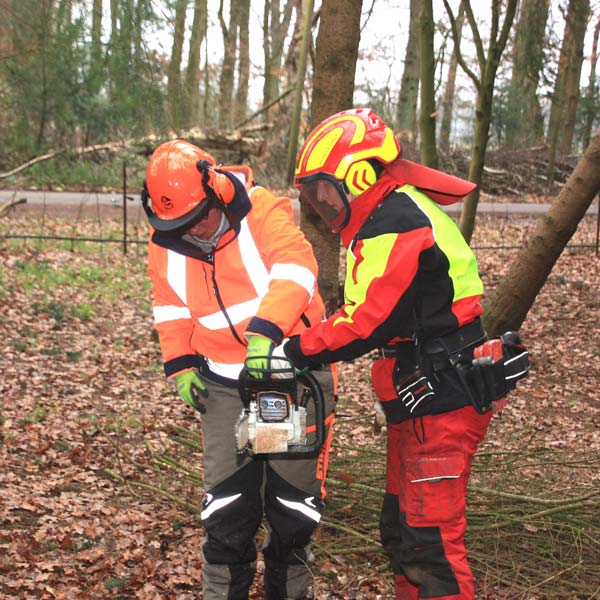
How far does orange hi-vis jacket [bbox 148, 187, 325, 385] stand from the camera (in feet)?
10.7

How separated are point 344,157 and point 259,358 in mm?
905

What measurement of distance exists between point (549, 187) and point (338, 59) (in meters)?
18.0

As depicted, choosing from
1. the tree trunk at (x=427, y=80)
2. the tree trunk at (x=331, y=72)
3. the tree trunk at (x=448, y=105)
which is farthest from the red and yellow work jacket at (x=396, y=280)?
the tree trunk at (x=448, y=105)

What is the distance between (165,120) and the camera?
8.32 meters

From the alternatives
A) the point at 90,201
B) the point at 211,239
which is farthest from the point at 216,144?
the point at 211,239

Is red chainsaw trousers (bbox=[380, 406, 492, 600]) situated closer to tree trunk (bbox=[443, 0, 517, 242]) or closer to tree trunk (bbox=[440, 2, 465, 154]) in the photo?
tree trunk (bbox=[443, 0, 517, 242])

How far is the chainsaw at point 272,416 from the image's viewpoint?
311 centimetres

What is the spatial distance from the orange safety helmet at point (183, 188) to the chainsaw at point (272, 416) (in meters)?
0.72

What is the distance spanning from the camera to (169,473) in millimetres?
5355

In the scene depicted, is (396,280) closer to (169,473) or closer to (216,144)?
(169,473)

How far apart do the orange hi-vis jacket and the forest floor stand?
139cm

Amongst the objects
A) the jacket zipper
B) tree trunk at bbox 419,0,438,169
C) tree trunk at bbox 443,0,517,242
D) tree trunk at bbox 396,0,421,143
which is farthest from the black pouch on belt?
tree trunk at bbox 396,0,421,143

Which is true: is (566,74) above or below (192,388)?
above

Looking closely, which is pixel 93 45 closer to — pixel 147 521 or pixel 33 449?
pixel 33 449
